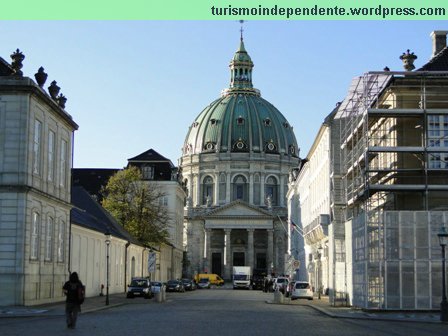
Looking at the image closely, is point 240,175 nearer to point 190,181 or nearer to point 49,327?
point 190,181

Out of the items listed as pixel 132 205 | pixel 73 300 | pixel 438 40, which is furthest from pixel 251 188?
pixel 73 300

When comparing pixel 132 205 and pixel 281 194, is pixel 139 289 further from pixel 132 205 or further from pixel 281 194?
pixel 281 194

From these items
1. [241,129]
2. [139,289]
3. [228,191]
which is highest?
[241,129]

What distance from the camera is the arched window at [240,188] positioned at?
16550 cm

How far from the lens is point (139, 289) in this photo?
55531 mm

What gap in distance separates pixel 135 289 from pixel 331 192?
1385cm

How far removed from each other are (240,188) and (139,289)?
11110cm

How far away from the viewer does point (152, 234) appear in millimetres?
80688

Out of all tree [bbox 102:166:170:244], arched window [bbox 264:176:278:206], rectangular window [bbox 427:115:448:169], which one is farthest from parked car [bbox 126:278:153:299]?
arched window [bbox 264:176:278:206]

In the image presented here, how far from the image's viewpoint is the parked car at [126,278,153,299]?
182 ft

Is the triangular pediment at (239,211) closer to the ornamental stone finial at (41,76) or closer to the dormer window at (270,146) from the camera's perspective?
the dormer window at (270,146)

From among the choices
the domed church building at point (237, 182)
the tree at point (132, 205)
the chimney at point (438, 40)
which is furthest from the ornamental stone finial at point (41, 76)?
the domed church building at point (237, 182)

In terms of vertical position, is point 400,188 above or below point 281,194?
below

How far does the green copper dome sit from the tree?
85.8 metres
